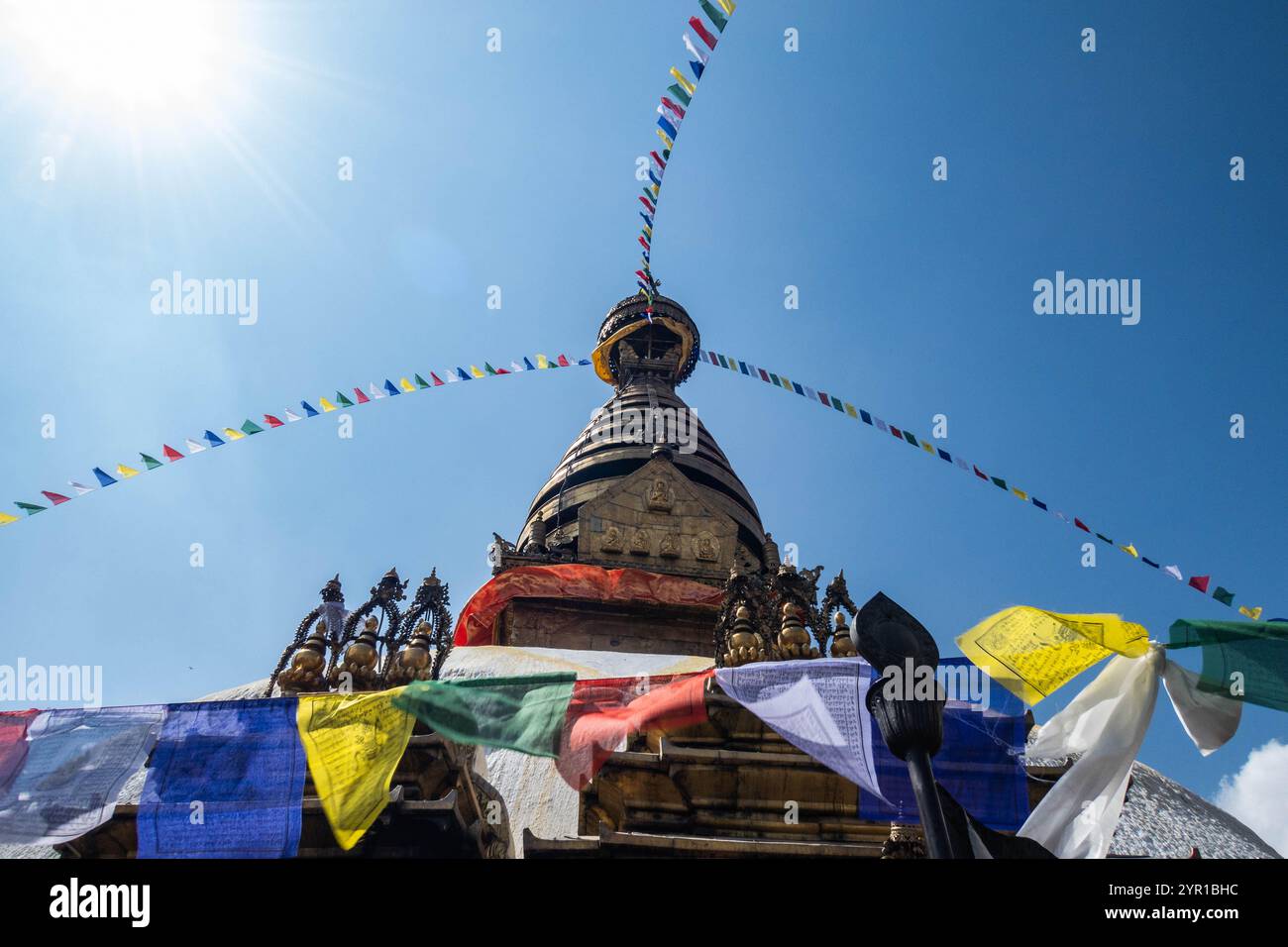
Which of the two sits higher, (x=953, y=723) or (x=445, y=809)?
(x=953, y=723)

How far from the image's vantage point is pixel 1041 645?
6227mm

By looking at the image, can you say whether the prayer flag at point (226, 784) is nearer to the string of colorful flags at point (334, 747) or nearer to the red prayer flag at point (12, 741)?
the string of colorful flags at point (334, 747)

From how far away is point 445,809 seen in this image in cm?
653

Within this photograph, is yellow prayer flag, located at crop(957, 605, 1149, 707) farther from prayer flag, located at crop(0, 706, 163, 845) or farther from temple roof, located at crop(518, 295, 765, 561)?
temple roof, located at crop(518, 295, 765, 561)

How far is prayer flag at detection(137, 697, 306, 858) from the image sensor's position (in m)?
5.66

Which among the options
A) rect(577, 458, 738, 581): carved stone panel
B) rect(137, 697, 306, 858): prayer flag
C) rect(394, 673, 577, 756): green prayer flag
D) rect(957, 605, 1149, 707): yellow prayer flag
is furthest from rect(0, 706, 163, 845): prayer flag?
rect(577, 458, 738, 581): carved stone panel

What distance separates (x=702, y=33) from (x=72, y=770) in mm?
10853

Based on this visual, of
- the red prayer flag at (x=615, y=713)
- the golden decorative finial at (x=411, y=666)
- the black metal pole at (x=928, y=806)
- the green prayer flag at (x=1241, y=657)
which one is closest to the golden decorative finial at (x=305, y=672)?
the golden decorative finial at (x=411, y=666)

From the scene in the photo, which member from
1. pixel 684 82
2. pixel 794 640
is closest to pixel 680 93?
pixel 684 82

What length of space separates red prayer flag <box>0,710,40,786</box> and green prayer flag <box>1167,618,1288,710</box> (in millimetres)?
8354

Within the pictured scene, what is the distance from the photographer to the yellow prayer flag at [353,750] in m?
5.46
